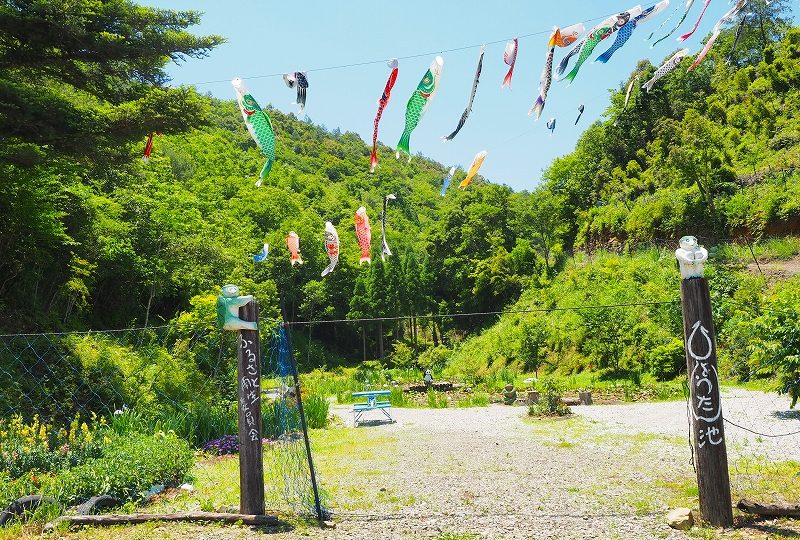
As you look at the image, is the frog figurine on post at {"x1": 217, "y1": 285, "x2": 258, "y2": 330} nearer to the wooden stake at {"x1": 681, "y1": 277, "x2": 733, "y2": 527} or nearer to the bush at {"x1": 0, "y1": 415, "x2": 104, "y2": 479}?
the bush at {"x1": 0, "y1": 415, "x2": 104, "y2": 479}

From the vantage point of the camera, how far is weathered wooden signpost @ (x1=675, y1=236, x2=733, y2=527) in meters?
4.68

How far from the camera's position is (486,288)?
40.0 m

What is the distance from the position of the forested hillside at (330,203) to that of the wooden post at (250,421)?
20.9 feet

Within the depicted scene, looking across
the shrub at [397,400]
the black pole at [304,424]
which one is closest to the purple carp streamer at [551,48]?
the black pole at [304,424]

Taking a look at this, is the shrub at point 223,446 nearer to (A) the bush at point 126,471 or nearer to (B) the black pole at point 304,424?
(A) the bush at point 126,471

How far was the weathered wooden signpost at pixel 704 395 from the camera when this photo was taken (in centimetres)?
468

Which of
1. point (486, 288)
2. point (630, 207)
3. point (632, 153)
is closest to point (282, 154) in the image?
point (486, 288)

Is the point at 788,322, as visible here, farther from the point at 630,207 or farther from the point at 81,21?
the point at 630,207

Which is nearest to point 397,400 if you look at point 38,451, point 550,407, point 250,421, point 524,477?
point 550,407

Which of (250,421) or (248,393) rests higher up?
(248,393)

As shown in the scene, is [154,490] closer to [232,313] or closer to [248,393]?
[248,393]

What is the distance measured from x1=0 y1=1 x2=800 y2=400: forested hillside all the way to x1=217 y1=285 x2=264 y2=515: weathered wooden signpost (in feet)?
20.3

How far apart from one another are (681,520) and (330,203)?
47.0 metres

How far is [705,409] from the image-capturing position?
4.78 metres
